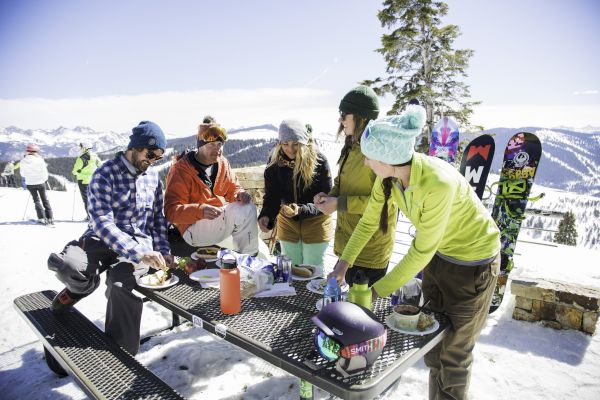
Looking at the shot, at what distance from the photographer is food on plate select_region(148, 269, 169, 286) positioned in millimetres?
2512

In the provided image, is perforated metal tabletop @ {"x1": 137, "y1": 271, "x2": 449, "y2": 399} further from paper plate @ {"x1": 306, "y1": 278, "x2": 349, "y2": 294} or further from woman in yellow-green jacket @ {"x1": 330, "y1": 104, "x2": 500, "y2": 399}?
woman in yellow-green jacket @ {"x1": 330, "y1": 104, "x2": 500, "y2": 399}

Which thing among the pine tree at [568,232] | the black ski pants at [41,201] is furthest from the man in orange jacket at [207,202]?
the pine tree at [568,232]

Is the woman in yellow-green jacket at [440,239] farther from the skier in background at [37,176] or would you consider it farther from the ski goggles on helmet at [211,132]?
the skier in background at [37,176]

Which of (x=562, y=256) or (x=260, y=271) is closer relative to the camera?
(x=260, y=271)

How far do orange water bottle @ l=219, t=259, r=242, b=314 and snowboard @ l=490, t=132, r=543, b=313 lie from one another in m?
3.98

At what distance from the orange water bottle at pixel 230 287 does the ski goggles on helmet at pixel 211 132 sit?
6.36 ft

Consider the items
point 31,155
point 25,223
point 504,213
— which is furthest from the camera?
point 25,223

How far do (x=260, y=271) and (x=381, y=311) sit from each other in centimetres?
91

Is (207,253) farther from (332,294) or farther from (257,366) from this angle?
(332,294)

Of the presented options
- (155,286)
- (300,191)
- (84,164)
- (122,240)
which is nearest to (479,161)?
(300,191)

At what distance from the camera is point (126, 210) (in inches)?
122

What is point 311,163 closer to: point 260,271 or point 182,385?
point 260,271

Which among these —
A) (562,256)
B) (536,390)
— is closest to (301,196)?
(536,390)

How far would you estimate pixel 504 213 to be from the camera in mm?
4734
